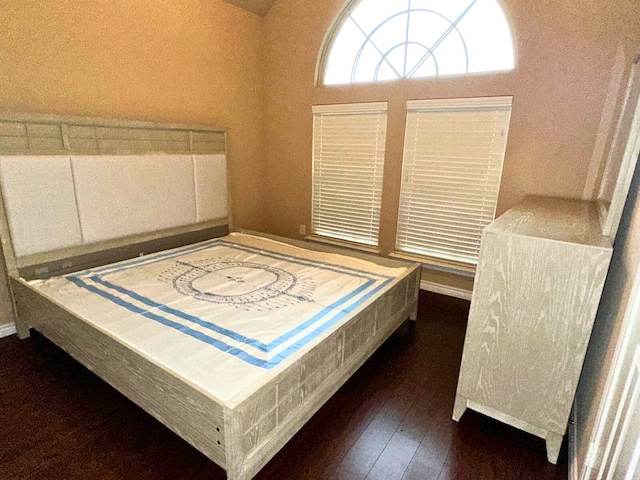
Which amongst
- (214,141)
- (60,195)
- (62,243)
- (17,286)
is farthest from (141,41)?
(17,286)

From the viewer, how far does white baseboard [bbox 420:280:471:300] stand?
3164 mm

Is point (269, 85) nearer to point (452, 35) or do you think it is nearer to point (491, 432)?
point (452, 35)

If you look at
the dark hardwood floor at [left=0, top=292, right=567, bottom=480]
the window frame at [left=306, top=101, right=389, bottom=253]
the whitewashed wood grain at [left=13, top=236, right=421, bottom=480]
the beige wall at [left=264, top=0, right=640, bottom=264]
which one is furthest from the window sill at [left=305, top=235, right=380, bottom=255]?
the dark hardwood floor at [left=0, top=292, right=567, bottom=480]

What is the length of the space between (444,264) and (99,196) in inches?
111

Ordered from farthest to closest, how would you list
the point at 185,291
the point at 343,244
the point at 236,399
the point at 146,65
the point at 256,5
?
the point at 343,244 < the point at 256,5 < the point at 146,65 < the point at 185,291 < the point at 236,399

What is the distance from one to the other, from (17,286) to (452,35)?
366 cm

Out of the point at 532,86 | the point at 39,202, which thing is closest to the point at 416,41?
the point at 532,86

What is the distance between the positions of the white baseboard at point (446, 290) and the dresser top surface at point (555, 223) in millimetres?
1095

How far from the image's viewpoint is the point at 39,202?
7.28 ft

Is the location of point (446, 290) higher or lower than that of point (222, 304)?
lower

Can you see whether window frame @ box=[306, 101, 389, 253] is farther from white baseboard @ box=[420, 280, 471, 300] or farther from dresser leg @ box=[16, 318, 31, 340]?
dresser leg @ box=[16, 318, 31, 340]

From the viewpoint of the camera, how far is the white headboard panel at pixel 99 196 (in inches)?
85.1

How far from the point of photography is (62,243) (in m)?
2.37

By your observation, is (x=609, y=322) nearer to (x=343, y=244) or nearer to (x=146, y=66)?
(x=343, y=244)
